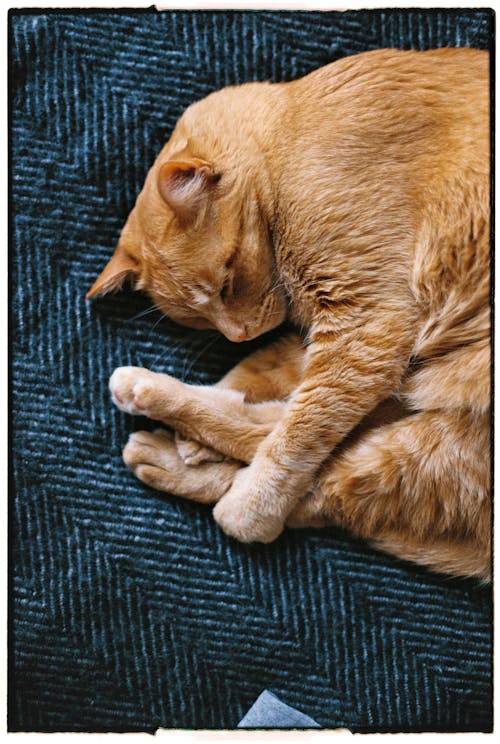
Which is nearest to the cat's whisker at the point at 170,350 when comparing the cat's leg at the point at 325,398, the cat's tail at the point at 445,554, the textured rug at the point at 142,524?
the textured rug at the point at 142,524

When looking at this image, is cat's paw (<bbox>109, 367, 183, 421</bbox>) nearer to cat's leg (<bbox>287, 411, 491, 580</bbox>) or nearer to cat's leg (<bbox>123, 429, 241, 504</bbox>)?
cat's leg (<bbox>123, 429, 241, 504</bbox>)

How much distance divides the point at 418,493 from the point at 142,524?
54 cm

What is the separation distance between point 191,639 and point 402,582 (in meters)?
0.42

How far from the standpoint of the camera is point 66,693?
140 centimetres

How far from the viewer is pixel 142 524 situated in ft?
4.68

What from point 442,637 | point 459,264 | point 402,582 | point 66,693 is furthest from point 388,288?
point 66,693

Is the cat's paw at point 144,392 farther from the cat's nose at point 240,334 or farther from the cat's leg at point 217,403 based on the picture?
the cat's nose at point 240,334

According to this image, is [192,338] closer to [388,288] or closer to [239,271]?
[239,271]

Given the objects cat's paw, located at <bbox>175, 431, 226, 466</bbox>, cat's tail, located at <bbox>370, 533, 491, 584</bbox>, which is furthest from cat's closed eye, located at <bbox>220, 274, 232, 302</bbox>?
cat's tail, located at <bbox>370, 533, 491, 584</bbox>

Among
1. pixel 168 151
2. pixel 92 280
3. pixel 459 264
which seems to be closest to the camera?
pixel 459 264

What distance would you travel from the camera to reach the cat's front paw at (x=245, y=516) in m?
1.33

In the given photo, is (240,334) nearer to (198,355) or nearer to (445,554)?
(198,355)

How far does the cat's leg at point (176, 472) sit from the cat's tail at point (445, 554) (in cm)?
32

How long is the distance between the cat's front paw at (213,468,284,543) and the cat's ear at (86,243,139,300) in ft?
1.42
